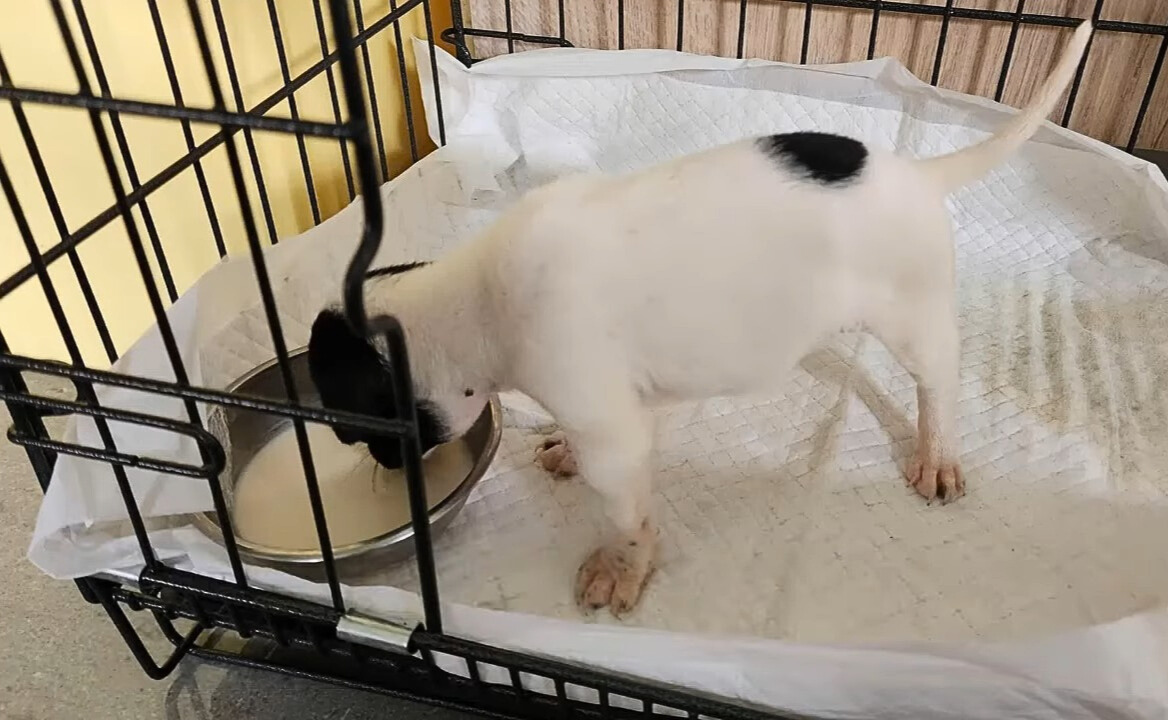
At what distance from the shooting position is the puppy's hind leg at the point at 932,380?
3.10 feet

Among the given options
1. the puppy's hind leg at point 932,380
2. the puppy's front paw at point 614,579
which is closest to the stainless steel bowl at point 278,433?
the puppy's front paw at point 614,579

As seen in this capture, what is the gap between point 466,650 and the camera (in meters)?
0.74

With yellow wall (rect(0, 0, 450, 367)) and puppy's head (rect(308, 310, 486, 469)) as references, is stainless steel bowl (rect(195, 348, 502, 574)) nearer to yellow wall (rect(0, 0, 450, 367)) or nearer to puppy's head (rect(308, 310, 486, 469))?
puppy's head (rect(308, 310, 486, 469))

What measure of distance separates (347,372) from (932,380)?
1.92 feet

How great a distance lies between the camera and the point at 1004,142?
953 mm

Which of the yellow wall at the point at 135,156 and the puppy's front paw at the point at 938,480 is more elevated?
the yellow wall at the point at 135,156

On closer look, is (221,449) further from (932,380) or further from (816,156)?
(932,380)

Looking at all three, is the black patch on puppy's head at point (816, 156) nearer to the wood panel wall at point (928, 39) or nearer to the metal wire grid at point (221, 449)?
the metal wire grid at point (221, 449)

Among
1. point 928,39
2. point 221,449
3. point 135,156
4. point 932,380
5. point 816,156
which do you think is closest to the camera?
point 221,449

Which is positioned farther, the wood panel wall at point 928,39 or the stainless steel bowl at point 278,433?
the wood panel wall at point 928,39

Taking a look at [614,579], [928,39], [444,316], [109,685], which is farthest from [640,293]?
[928,39]

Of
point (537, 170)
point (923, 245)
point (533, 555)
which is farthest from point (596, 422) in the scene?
point (537, 170)

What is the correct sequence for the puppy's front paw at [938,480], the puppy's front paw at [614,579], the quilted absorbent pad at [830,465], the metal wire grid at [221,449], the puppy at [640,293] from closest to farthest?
1. the metal wire grid at [221,449]
2. the quilted absorbent pad at [830,465]
3. the puppy at [640,293]
4. the puppy's front paw at [614,579]
5. the puppy's front paw at [938,480]

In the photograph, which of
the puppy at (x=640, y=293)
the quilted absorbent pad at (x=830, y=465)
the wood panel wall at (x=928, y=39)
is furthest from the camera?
the wood panel wall at (x=928, y=39)
